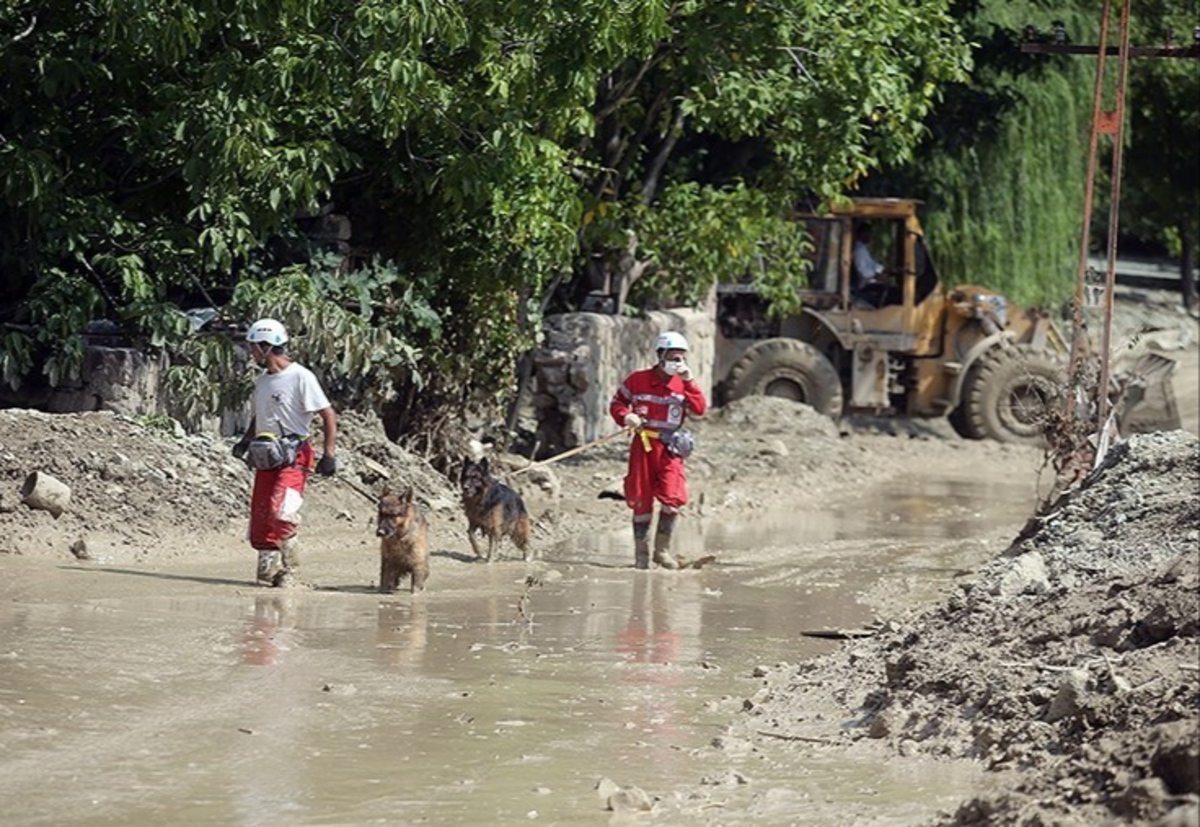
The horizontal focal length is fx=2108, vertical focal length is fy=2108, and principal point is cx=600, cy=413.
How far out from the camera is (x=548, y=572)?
1400 centimetres

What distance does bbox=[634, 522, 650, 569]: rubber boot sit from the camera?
14648 mm

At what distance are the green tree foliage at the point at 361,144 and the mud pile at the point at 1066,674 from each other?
6.04 meters

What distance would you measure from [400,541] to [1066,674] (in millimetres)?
5309

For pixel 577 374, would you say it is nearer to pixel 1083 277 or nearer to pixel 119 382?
pixel 1083 277

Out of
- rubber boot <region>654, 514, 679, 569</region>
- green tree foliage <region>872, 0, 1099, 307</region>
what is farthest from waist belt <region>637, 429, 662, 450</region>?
green tree foliage <region>872, 0, 1099, 307</region>

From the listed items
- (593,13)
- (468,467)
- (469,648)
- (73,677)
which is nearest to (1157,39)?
(593,13)

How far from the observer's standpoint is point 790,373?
2553cm

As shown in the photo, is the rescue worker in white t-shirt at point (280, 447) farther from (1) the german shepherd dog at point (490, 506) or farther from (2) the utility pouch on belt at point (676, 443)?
(2) the utility pouch on belt at point (676, 443)

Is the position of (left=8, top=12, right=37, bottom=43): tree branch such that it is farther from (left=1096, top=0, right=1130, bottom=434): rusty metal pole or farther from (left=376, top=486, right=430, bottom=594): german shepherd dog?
(left=1096, top=0, right=1130, bottom=434): rusty metal pole

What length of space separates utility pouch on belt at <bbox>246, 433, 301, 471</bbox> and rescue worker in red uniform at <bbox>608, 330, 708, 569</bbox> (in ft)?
9.14

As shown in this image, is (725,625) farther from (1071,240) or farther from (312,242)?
(1071,240)

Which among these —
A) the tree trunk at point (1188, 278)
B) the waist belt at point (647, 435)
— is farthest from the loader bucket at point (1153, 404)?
the tree trunk at point (1188, 278)

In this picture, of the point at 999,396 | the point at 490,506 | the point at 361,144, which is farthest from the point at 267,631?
the point at 999,396

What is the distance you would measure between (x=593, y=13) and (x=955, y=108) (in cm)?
1262
